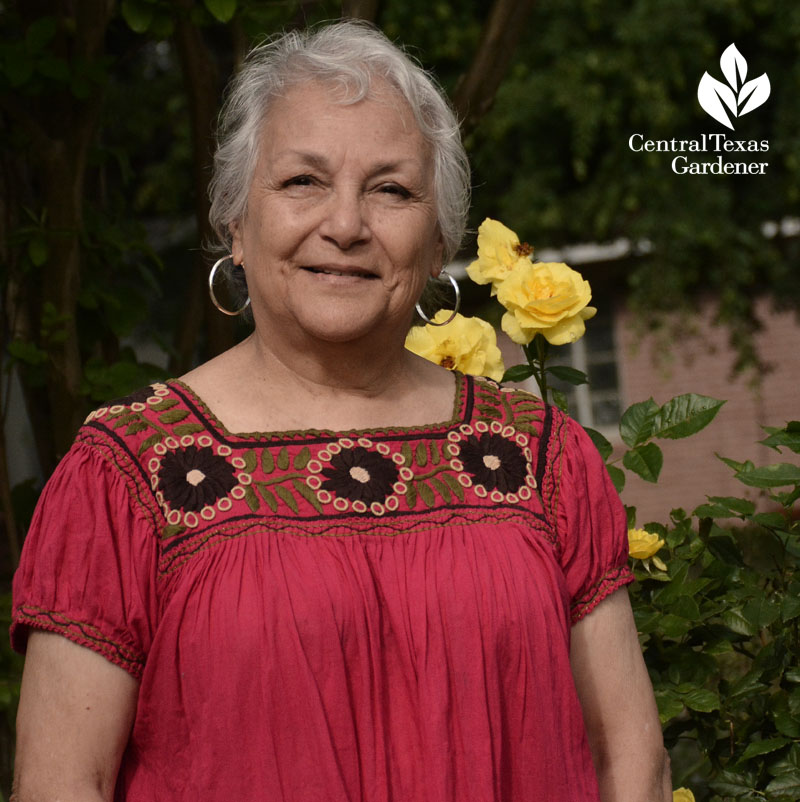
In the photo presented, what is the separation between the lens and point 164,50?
9227 mm

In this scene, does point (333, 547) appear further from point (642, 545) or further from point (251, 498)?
point (642, 545)

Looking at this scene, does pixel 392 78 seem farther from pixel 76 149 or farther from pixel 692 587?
pixel 76 149

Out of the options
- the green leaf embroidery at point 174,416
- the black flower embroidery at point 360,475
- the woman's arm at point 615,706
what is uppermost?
the green leaf embroidery at point 174,416

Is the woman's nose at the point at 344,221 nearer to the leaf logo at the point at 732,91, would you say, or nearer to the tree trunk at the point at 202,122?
the tree trunk at the point at 202,122

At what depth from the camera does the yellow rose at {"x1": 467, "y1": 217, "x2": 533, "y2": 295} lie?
248 cm

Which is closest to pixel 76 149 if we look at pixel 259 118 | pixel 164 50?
pixel 259 118

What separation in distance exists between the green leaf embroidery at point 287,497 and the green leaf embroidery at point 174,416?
0.19 m

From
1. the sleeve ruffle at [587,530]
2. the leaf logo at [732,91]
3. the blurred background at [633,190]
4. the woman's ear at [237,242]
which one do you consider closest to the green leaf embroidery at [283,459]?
the woman's ear at [237,242]

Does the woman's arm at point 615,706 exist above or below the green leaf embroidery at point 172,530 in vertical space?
below

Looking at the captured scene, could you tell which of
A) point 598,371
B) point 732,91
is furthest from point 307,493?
point 598,371

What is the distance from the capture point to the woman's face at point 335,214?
1.78m

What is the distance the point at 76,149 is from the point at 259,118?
1.54 meters

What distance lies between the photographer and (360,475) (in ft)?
5.87

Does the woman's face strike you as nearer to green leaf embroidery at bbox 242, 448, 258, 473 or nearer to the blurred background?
green leaf embroidery at bbox 242, 448, 258, 473
